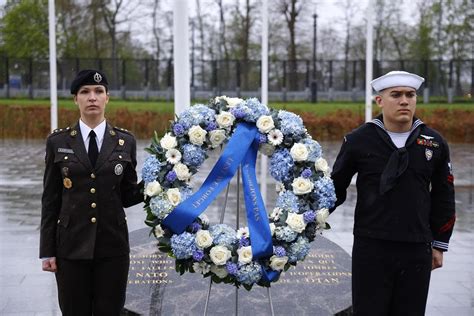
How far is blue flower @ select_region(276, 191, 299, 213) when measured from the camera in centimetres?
321

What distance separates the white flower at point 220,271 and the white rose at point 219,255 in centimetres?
7

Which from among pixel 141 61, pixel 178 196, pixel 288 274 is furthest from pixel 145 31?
pixel 178 196

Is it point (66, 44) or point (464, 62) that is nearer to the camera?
point (66, 44)

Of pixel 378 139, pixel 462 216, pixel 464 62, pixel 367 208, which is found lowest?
pixel 462 216

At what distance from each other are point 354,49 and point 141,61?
7.33 m

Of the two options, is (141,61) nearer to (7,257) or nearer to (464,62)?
(464,62)

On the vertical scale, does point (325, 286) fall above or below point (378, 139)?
below

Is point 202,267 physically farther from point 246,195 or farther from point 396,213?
point 396,213

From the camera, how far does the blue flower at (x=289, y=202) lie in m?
3.21

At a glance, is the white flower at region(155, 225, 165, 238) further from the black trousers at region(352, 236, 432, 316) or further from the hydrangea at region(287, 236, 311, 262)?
the black trousers at region(352, 236, 432, 316)

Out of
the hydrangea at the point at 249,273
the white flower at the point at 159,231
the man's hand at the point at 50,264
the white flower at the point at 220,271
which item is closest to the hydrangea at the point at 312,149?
the hydrangea at the point at 249,273

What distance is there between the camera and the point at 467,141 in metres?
19.4

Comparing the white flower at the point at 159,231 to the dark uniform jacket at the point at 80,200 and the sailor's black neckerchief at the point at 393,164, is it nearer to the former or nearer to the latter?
the dark uniform jacket at the point at 80,200

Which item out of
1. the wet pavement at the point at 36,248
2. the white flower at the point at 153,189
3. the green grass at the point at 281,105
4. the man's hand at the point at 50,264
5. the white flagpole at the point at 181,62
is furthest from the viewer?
the green grass at the point at 281,105
